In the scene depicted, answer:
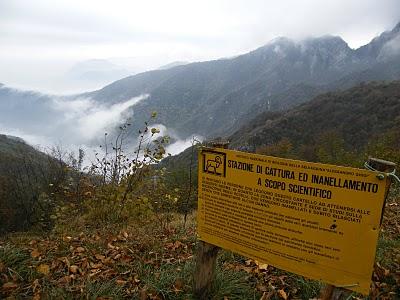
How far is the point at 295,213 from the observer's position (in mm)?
3045

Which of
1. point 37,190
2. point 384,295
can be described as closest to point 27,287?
point 384,295

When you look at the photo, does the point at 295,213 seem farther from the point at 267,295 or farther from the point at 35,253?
the point at 35,253

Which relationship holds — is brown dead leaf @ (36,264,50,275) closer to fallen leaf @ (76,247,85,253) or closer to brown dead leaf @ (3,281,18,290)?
brown dead leaf @ (3,281,18,290)

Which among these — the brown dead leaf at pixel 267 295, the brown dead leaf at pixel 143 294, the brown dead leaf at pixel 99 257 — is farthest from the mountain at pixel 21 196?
the brown dead leaf at pixel 267 295

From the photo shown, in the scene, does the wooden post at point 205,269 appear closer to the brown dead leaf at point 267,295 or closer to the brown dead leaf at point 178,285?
the brown dead leaf at point 178,285

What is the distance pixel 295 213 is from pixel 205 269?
1.19 meters

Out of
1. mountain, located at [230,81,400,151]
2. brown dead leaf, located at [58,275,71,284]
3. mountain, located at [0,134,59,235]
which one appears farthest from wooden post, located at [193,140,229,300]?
mountain, located at [230,81,400,151]

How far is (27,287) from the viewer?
410 cm

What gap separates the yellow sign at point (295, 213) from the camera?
275cm

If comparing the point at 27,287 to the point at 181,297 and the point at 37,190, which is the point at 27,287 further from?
the point at 37,190

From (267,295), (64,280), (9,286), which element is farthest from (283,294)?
(9,286)

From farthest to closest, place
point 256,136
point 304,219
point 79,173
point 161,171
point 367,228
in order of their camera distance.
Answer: point 256,136
point 79,173
point 161,171
point 304,219
point 367,228

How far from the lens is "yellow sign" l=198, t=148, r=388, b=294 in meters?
2.75

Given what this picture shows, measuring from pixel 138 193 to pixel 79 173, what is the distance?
2.10 metres
